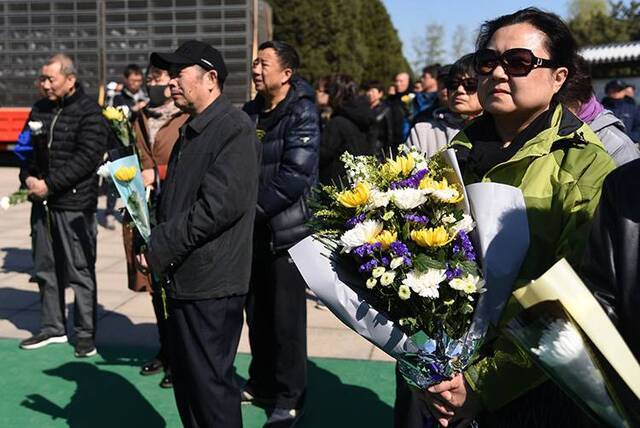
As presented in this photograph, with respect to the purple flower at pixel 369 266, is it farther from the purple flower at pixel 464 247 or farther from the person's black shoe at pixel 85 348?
the person's black shoe at pixel 85 348

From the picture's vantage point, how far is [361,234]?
1.92 meters

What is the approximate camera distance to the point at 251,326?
4.55 meters

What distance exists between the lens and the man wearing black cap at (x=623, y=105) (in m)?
9.45

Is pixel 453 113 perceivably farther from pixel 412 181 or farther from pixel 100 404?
pixel 100 404

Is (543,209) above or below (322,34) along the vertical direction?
below

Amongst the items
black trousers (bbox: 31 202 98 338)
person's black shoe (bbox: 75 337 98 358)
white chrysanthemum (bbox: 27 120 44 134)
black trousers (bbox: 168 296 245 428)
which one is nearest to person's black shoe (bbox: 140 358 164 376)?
person's black shoe (bbox: 75 337 98 358)

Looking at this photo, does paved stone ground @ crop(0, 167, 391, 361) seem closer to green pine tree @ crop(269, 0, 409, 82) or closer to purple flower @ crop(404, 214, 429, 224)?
purple flower @ crop(404, 214, 429, 224)

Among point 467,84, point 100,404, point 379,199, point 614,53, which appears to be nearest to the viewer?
point 379,199

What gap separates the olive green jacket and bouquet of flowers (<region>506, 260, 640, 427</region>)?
16.2 inches

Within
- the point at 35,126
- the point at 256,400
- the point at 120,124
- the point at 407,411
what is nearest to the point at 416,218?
the point at 407,411

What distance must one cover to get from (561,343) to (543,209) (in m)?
0.65

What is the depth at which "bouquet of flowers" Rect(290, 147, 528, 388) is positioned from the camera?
1872mm

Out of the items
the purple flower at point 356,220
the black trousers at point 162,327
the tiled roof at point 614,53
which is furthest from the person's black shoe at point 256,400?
the tiled roof at point 614,53

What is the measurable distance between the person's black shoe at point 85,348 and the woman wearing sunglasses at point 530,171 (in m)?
3.74
